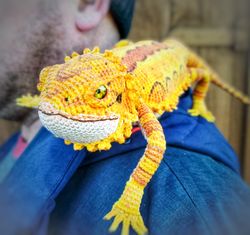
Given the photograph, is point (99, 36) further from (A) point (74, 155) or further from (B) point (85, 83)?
(B) point (85, 83)

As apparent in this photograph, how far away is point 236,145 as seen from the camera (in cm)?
196

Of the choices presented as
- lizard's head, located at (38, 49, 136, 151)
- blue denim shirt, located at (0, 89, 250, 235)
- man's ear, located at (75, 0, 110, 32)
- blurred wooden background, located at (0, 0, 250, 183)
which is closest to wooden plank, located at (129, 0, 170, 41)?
blurred wooden background, located at (0, 0, 250, 183)

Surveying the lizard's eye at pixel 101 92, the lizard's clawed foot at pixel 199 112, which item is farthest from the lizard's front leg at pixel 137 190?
the lizard's clawed foot at pixel 199 112

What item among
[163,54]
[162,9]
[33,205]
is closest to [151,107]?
[163,54]

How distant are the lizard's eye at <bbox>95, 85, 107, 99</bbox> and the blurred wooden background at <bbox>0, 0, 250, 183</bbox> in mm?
1214

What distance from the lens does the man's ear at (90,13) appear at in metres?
1.01

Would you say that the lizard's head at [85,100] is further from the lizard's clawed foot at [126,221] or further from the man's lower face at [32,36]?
the man's lower face at [32,36]

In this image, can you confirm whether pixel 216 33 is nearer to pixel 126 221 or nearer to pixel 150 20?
pixel 150 20

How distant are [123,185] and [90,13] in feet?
1.47

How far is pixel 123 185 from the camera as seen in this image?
78 cm

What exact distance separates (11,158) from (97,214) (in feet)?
1.87

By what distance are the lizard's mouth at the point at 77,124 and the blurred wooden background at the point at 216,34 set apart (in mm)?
1222

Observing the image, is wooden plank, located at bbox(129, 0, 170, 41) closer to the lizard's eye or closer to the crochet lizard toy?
the crochet lizard toy

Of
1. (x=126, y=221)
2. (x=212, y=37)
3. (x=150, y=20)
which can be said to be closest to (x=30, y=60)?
(x=126, y=221)
